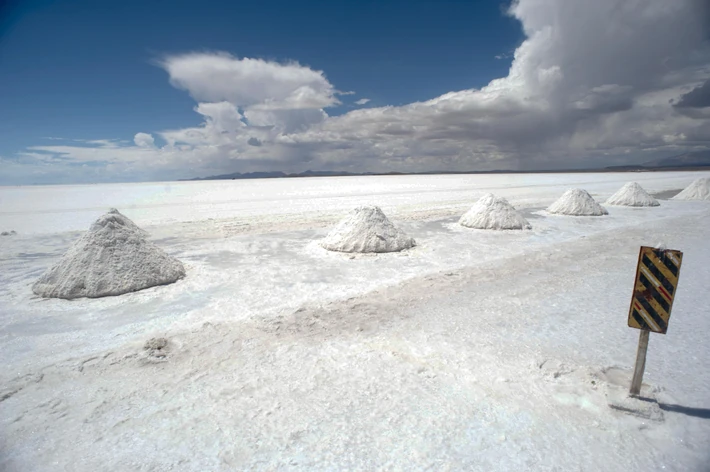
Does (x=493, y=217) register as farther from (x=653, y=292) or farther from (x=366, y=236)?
(x=653, y=292)

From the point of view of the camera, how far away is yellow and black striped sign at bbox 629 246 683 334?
266cm

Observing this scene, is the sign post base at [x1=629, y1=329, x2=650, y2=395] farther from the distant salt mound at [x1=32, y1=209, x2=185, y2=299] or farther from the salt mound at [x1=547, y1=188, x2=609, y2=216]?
the salt mound at [x1=547, y1=188, x2=609, y2=216]

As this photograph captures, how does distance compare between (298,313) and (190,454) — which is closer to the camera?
(190,454)

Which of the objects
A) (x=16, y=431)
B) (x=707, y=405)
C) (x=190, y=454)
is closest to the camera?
(x=190, y=454)

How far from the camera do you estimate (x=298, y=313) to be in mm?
4770

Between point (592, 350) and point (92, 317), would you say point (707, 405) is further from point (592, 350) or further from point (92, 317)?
point (92, 317)

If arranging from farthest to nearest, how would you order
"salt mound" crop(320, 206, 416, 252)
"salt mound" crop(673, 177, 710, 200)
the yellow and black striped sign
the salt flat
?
1. "salt mound" crop(673, 177, 710, 200)
2. "salt mound" crop(320, 206, 416, 252)
3. the yellow and black striped sign
4. the salt flat

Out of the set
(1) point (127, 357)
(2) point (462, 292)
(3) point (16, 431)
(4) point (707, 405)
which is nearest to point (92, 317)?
(1) point (127, 357)

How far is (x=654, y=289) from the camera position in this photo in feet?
8.98

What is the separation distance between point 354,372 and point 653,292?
2.39 m

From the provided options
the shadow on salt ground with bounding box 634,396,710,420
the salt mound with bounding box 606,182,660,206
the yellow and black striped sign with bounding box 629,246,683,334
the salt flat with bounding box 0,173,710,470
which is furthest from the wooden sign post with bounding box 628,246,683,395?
the salt mound with bounding box 606,182,660,206

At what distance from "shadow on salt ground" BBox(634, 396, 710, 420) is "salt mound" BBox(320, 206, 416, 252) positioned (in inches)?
220

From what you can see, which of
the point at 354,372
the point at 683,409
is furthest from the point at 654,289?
the point at 354,372

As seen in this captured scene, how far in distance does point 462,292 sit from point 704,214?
46.1 feet
